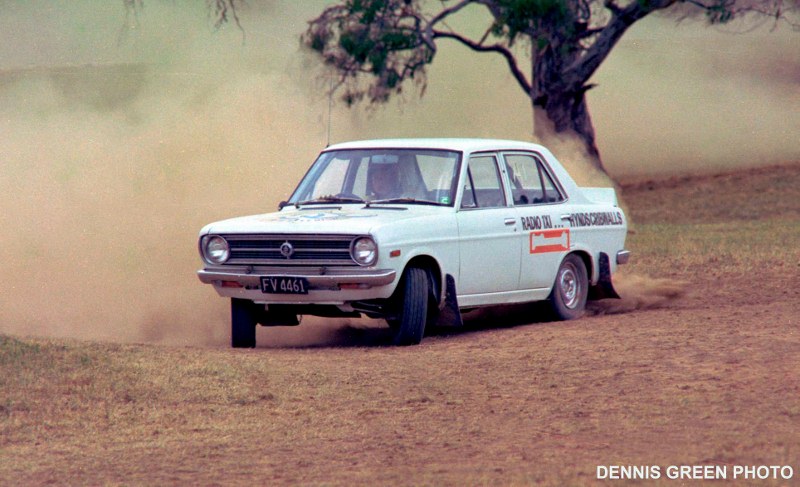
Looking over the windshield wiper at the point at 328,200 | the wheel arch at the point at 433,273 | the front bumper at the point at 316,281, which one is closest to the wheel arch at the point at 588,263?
the wheel arch at the point at 433,273

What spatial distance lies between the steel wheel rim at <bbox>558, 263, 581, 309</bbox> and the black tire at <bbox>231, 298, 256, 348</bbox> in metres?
2.95

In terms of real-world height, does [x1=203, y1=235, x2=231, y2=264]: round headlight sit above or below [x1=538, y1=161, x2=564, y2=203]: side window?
below

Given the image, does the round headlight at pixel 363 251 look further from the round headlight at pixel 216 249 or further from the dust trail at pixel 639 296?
the dust trail at pixel 639 296

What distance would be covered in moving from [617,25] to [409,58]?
Answer: 4082mm

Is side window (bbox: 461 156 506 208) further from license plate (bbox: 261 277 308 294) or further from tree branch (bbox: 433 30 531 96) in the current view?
tree branch (bbox: 433 30 531 96)

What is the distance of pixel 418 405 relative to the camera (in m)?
8.26

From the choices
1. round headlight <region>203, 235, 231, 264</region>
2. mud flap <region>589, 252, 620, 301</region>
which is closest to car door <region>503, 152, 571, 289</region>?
mud flap <region>589, 252, 620, 301</region>

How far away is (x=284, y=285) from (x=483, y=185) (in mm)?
2178

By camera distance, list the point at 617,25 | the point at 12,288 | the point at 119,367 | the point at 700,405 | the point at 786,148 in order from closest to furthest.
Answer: the point at 700,405
the point at 119,367
the point at 12,288
the point at 617,25
the point at 786,148

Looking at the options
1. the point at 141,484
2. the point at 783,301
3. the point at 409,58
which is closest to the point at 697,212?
the point at 409,58

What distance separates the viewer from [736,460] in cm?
659

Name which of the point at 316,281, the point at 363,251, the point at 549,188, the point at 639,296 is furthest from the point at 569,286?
the point at 316,281

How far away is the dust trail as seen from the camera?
13.1 metres

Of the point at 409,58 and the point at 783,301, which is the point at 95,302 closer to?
the point at 783,301
